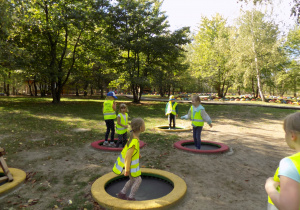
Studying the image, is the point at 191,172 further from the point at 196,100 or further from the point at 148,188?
the point at 196,100

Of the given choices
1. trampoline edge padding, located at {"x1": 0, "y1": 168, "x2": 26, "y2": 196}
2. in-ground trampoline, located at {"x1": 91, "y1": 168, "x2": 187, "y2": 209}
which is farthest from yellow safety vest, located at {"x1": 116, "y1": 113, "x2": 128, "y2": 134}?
trampoline edge padding, located at {"x1": 0, "y1": 168, "x2": 26, "y2": 196}

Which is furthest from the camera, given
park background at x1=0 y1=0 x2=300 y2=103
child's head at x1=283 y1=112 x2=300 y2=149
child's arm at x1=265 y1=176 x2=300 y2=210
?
park background at x1=0 y1=0 x2=300 y2=103

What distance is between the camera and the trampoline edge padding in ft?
14.0

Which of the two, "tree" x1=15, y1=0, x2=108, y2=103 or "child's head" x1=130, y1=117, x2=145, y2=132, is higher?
"tree" x1=15, y1=0, x2=108, y2=103

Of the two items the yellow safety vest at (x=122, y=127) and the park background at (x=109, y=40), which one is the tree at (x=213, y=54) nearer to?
the park background at (x=109, y=40)

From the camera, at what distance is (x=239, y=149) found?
779cm

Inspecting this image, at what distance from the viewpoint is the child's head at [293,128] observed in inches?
57.8

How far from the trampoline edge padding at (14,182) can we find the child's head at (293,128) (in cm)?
509

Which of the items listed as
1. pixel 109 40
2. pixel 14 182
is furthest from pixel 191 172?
pixel 109 40

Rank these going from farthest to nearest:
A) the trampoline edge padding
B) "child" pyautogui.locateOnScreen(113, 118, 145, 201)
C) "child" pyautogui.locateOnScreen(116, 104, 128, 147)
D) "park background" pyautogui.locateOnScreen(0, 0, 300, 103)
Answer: "park background" pyautogui.locateOnScreen(0, 0, 300, 103), "child" pyautogui.locateOnScreen(116, 104, 128, 147), the trampoline edge padding, "child" pyautogui.locateOnScreen(113, 118, 145, 201)

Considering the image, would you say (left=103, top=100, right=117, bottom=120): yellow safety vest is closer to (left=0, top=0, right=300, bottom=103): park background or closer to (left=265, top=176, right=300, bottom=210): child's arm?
(left=265, top=176, right=300, bottom=210): child's arm

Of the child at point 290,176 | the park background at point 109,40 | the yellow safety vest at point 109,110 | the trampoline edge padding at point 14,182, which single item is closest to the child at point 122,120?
the yellow safety vest at point 109,110

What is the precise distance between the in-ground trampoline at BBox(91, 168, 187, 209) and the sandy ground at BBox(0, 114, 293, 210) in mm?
180

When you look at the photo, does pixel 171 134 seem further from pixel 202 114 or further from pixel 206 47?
pixel 206 47
